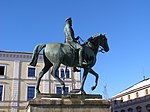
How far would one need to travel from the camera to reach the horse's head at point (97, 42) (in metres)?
9.88

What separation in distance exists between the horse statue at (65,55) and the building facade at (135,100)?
37.3 meters

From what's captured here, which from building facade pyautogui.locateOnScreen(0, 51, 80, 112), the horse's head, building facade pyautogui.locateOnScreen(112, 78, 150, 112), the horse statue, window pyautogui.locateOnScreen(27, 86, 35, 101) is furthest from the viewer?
building facade pyautogui.locateOnScreen(112, 78, 150, 112)

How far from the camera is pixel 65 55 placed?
9094mm

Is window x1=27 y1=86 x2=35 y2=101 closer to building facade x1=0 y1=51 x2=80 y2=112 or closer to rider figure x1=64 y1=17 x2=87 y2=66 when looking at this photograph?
building facade x1=0 y1=51 x2=80 y2=112

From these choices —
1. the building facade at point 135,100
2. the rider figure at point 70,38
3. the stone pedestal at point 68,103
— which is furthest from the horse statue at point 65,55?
the building facade at point 135,100

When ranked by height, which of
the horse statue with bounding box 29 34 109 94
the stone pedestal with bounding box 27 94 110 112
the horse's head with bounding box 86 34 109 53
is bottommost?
the stone pedestal with bounding box 27 94 110 112

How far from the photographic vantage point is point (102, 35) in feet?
33.1

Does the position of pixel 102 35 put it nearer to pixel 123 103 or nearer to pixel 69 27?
pixel 69 27

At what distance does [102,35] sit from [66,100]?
3.07 m

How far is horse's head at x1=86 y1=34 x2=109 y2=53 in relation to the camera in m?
9.88

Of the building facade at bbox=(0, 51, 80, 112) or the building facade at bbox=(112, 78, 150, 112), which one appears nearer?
the building facade at bbox=(0, 51, 80, 112)

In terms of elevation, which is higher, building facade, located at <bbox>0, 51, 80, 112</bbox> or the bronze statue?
building facade, located at <bbox>0, 51, 80, 112</bbox>

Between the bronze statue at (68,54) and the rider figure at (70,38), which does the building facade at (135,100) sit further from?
the rider figure at (70,38)


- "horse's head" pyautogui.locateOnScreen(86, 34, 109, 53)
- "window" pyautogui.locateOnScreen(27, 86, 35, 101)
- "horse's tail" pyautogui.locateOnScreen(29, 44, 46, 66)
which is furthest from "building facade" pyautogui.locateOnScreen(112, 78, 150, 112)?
"horse's tail" pyautogui.locateOnScreen(29, 44, 46, 66)
